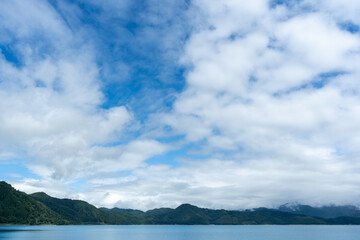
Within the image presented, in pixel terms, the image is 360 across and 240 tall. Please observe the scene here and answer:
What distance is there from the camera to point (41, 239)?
606ft

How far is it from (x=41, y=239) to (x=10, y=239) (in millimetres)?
18523

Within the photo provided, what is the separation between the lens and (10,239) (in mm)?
172875

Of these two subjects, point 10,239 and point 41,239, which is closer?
point 10,239
